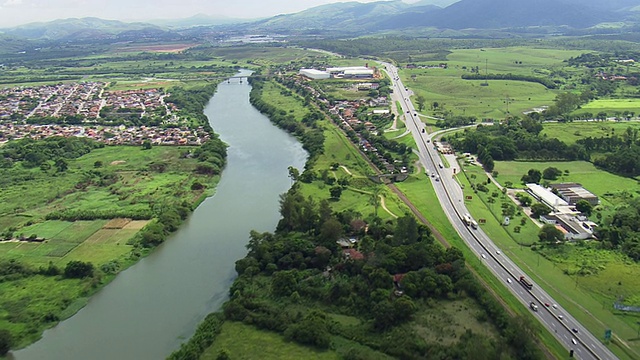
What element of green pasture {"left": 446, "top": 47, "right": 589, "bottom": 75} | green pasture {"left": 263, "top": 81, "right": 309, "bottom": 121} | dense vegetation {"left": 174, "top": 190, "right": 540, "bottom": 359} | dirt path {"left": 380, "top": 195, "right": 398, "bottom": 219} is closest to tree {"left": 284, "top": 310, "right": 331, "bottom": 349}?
dense vegetation {"left": 174, "top": 190, "right": 540, "bottom": 359}

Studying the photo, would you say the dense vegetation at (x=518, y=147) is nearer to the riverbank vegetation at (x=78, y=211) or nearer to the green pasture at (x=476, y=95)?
the green pasture at (x=476, y=95)

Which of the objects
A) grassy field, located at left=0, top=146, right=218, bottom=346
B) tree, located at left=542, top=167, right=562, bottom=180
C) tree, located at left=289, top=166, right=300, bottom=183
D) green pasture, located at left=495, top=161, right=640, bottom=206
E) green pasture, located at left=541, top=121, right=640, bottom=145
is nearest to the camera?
grassy field, located at left=0, top=146, right=218, bottom=346

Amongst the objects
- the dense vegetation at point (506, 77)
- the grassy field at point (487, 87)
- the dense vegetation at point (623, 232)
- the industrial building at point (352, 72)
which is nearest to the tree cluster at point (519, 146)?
the dense vegetation at point (623, 232)

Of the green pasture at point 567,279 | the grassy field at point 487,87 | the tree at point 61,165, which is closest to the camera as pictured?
the green pasture at point 567,279

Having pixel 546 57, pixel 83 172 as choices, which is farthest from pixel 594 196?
pixel 546 57

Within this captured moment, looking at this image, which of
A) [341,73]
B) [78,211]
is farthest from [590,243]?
[341,73]

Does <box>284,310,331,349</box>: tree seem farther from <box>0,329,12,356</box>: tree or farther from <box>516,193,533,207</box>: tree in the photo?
<box>516,193,533,207</box>: tree

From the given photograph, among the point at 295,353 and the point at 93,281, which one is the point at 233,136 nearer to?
the point at 93,281
